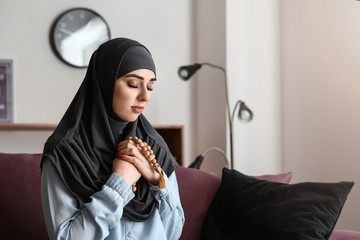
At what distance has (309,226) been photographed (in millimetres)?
1654

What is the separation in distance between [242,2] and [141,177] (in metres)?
2.13

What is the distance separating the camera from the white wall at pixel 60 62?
3.01 m

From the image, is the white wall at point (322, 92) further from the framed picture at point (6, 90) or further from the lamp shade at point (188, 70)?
the framed picture at point (6, 90)

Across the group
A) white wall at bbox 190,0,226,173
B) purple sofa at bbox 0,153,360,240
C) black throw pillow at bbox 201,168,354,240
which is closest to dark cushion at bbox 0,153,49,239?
purple sofa at bbox 0,153,360,240

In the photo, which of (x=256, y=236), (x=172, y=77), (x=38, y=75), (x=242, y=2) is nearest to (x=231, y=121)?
(x=172, y=77)

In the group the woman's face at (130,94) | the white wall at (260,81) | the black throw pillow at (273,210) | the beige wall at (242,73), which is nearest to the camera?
the woman's face at (130,94)

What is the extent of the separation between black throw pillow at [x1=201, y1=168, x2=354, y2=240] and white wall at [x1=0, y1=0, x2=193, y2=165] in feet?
4.67

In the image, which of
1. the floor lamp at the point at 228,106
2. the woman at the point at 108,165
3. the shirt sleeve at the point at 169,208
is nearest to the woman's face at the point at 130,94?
the woman at the point at 108,165

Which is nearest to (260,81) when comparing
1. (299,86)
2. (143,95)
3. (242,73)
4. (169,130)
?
(242,73)

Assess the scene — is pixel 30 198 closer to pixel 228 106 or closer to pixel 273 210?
pixel 273 210

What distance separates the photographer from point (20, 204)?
6.63ft

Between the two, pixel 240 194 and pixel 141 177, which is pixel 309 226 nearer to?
pixel 240 194

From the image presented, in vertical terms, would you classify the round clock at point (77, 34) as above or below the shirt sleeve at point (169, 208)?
above

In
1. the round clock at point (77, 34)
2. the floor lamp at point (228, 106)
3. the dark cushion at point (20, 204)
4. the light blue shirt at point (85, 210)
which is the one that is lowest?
the dark cushion at point (20, 204)
